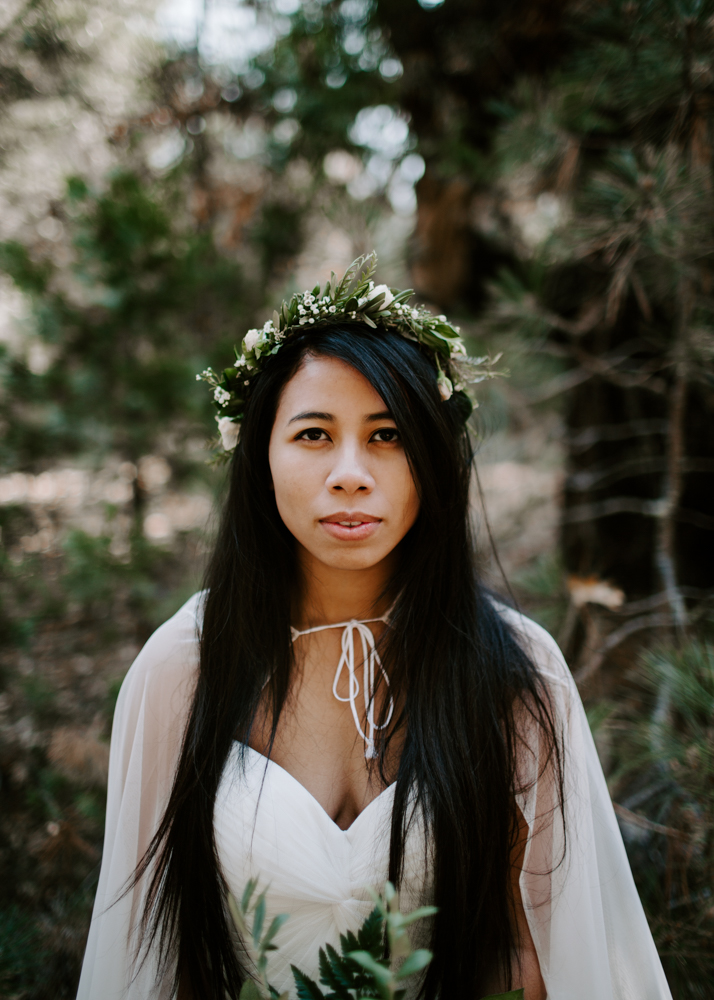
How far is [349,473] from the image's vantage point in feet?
3.32

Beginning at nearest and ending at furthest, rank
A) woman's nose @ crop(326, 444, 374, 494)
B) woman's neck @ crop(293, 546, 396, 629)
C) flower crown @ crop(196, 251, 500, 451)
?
woman's nose @ crop(326, 444, 374, 494) → flower crown @ crop(196, 251, 500, 451) → woman's neck @ crop(293, 546, 396, 629)

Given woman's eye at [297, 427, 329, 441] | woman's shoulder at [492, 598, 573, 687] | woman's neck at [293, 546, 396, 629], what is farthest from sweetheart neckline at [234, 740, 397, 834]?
woman's eye at [297, 427, 329, 441]

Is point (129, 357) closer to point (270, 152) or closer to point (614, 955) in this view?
point (270, 152)

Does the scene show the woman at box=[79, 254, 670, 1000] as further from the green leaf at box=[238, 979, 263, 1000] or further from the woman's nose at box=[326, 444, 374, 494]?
the green leaf at box=[238, 979, 263, 1000]

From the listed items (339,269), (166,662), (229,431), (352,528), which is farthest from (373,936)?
(339,269)

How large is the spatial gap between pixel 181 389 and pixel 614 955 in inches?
102

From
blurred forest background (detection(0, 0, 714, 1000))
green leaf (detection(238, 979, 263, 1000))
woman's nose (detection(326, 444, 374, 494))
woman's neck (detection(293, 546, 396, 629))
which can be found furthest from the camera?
blurred forest background (detection(0, 0, 714, 1000))

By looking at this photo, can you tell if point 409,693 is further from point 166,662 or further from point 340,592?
point 166,662

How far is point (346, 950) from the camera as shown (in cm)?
70

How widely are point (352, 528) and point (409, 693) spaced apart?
0.42 m

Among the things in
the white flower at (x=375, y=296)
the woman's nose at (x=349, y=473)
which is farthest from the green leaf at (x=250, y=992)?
the white flower at (x=375, y=296)

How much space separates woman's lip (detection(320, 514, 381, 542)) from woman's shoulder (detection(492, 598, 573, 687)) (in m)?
0.48

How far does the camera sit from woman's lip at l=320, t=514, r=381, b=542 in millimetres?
1037

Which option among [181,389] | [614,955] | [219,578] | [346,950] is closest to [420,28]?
[181,389]
